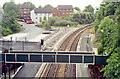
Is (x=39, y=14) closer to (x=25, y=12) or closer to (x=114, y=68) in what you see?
(x=25, y=12)

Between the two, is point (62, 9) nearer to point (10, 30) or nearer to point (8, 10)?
point (8, 10)

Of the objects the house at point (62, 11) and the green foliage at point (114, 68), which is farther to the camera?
the house at point (62, 11)

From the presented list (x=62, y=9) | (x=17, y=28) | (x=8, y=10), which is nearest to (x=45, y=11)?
(x=62, y=9)

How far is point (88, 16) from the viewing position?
141ft

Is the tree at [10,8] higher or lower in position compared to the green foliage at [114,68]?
higher

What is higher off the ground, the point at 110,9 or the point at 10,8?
the point at 10,8

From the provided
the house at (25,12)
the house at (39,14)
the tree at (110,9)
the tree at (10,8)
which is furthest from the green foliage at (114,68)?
the house at (25,12)

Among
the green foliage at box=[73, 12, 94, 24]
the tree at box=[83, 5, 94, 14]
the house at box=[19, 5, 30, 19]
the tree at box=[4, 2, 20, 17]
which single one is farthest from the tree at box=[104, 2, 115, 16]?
the tree at box=[83, 5, 94, 14]

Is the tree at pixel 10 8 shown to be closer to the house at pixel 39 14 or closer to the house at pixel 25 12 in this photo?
Answer: the house at pixel 39 14

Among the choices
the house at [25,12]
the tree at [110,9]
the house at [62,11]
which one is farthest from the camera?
the house at [62,11]

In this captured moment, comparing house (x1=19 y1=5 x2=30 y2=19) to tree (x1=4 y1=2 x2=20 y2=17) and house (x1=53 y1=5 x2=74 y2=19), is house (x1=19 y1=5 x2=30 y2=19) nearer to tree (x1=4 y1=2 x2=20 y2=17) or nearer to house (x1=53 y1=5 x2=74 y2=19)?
house (x1=53 y1=5 x2=74 y2=19)

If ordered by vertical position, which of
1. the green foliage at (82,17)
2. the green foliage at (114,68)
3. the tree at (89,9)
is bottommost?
the green foliage at (114,68)

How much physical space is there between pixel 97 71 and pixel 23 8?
35.7 metres

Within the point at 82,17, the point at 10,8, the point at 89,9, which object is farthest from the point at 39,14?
the point at 89,9
